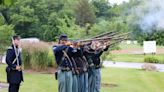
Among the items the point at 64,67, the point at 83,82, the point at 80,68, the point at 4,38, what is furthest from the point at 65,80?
the point at 4,38

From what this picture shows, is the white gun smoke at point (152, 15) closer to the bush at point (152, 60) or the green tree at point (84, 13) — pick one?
the bush at point (152, 60)

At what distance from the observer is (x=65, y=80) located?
314 inches

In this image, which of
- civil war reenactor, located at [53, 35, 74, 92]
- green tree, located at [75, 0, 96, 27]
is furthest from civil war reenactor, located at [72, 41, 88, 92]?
green tree, located at [75, 0, 96, 27]

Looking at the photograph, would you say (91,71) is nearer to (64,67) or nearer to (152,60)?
(64,67)

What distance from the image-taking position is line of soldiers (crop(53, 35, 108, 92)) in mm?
7875

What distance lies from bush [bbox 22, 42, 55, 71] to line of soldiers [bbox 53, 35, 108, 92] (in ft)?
29.0

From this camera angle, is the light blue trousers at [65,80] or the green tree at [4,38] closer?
the light blue trousers at [65,80]

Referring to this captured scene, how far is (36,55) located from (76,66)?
9.97 meters

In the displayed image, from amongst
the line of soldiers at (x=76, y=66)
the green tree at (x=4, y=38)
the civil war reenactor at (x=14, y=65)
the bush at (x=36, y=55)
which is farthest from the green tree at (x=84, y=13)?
the civil war reenactor at (x=14, y=65)

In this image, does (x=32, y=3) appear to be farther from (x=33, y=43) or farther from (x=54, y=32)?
(x=33, y=43)

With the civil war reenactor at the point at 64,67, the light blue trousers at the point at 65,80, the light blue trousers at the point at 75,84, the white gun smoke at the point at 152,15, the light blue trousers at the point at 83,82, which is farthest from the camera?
the white gun smoke at the point at 152,15

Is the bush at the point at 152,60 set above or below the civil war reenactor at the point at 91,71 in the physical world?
below

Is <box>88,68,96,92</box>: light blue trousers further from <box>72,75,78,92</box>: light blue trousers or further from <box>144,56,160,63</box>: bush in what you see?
<box>144,56,160,63</box>: bush

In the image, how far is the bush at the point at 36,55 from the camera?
704 inches
